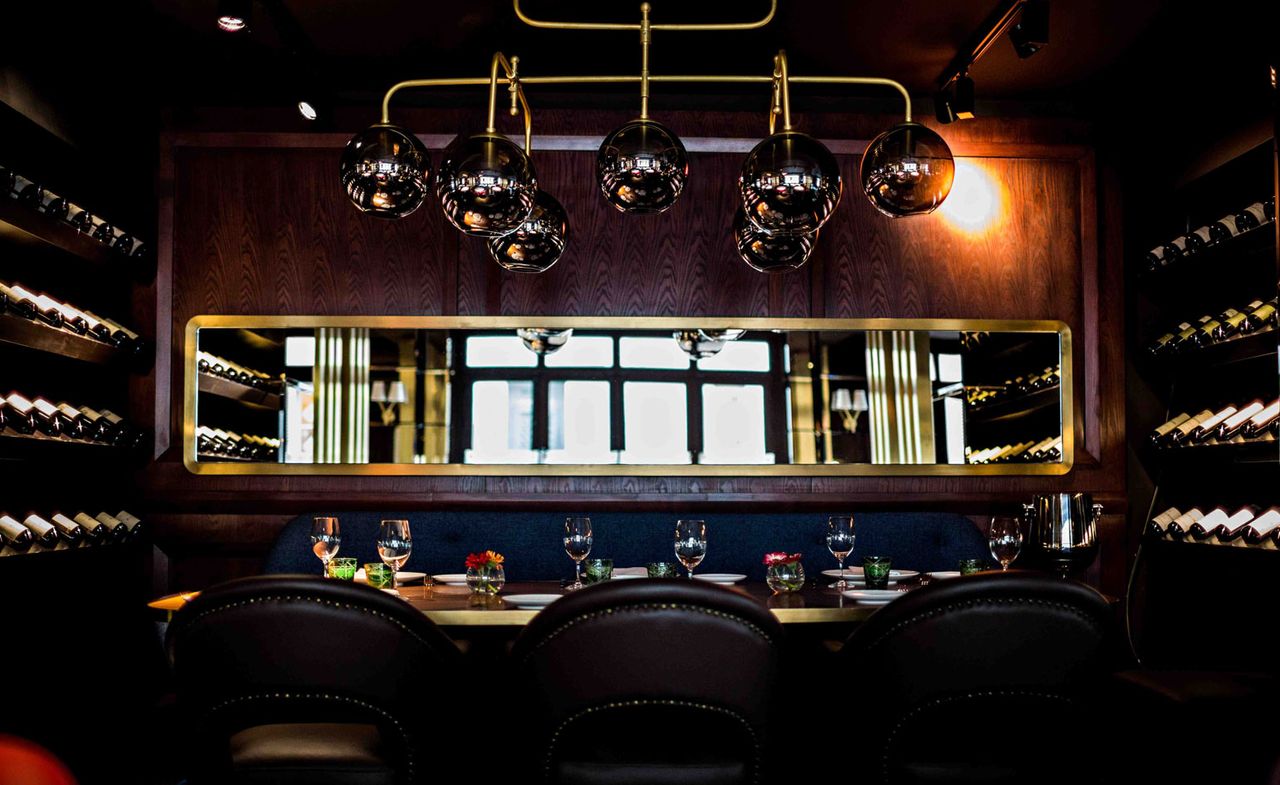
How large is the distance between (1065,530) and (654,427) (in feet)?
6.04

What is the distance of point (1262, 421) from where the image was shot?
3629 mm

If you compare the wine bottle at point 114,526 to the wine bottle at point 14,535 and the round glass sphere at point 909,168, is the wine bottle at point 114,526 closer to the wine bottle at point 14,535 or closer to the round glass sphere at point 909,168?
the wine bottle at point 14,535

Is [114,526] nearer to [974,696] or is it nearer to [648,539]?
[648,539]

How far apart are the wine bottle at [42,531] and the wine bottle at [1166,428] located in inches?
157

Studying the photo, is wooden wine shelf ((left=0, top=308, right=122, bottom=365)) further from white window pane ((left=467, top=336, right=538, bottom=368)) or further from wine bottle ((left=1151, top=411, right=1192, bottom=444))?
wine bottle ((left=1151, top=411, right=1192, bottom=444))

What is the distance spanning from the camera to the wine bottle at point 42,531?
3.44 metres

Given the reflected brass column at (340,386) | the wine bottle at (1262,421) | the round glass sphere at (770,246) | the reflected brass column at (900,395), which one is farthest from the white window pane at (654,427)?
the wine bottle at (1262,421)

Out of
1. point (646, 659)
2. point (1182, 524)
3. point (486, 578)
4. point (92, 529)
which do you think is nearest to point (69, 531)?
point (92, 529)

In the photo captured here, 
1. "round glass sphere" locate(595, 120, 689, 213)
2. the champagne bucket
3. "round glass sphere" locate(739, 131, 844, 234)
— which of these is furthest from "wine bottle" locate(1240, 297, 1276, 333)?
"round glass sphere" locate(595, 120, 689, 213)

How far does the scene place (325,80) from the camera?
427 cm

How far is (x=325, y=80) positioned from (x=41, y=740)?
255 centimetres

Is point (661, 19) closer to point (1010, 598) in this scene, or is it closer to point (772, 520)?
point (772, 520)

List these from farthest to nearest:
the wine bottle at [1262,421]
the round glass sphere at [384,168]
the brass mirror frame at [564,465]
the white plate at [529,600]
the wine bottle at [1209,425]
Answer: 1. the brass mirror frame at [564,465]
2. the wine bottle at [1209,425]
3. the wine bottle at [1262,421]
4. the round glass sphere at [384,168]
5. the white plate at [529,600]

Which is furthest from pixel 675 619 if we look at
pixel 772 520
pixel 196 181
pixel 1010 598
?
pixel 196 181
